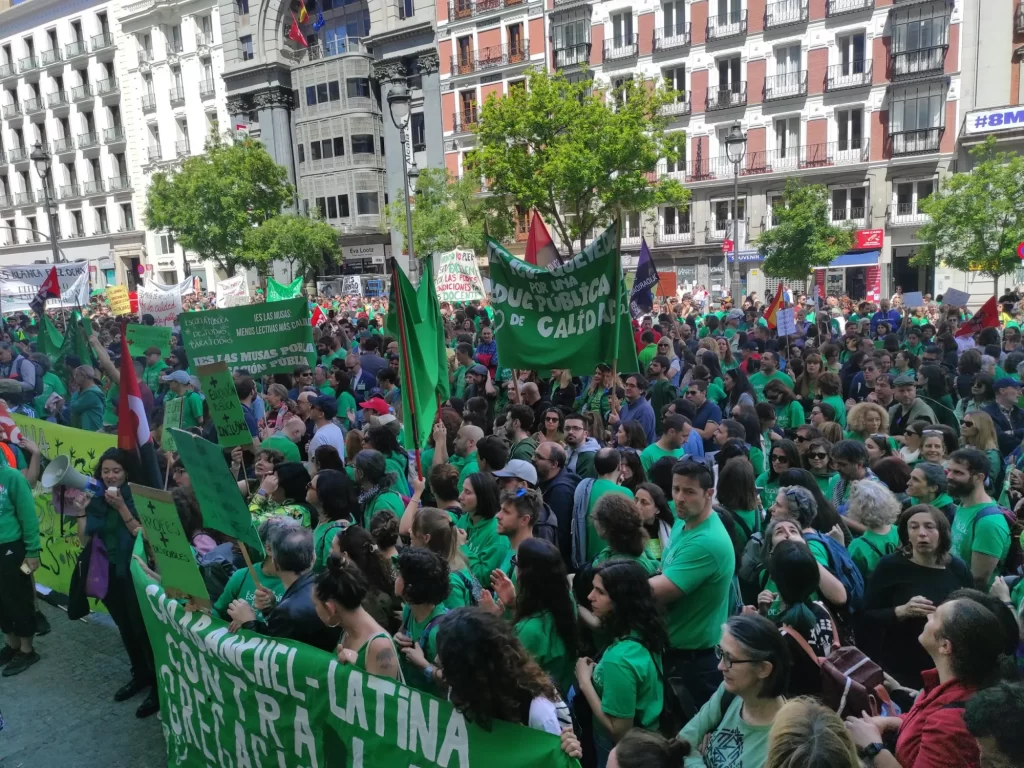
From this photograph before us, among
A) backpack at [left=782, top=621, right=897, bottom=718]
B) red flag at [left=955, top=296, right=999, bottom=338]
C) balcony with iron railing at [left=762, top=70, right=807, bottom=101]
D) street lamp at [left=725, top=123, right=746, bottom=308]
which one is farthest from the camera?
balcony with iron railing at [left=762, top=70, right=807, bottom=101]

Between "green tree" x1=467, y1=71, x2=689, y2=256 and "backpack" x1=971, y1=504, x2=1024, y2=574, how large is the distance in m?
22.1

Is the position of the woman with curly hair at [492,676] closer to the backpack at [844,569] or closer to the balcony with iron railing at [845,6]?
the backpack at [844,569]

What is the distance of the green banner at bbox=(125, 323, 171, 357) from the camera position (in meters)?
11.6

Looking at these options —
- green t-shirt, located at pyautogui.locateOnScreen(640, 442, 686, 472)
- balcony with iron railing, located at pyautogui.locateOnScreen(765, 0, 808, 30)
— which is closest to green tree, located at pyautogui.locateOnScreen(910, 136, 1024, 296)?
balcony with iron railing, located at pyautogui.locateOnScreen(765, 0, 808, 30)

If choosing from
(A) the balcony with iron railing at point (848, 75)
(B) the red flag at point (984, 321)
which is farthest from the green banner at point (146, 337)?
(A) the balcony with iron railing at point (848, 75)

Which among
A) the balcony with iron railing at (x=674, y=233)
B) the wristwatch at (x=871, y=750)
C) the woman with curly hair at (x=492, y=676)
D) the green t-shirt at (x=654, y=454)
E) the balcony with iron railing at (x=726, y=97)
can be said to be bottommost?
the wristwatch at (x=871, y=750)

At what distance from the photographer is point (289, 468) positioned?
225 inches

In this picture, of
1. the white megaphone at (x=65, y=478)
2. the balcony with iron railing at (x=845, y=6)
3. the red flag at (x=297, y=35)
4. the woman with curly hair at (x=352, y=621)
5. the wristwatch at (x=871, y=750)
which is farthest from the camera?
the red flag at (x=297, y=35)

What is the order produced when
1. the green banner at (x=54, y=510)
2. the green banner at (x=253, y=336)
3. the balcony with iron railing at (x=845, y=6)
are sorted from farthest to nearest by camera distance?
the balcony with iron railing at (x=845, y=6) < the green banner at (x=253, y=336) < the green banner at (x=54, y=510)

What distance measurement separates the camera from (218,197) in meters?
34.7

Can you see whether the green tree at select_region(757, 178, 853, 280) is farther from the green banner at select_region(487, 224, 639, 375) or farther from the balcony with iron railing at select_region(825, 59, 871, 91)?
the green banner at select_region(487, 224, 639, 375)

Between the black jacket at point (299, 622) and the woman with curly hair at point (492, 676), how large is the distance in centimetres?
117

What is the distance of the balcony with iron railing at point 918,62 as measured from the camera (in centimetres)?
3155

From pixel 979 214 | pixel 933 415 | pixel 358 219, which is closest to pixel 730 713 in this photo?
pixel 933 415
